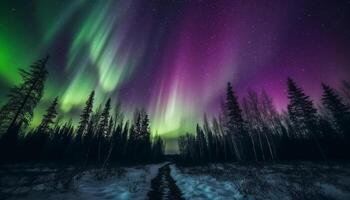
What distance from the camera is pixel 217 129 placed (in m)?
52.3

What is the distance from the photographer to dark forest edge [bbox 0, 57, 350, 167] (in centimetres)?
1941

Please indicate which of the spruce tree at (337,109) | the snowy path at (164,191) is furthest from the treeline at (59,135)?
the spruce tree at (337,109)

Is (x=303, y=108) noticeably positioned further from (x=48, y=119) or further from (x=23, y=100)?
(x=48, y=119)

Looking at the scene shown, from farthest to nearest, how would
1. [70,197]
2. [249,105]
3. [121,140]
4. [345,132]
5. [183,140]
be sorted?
[183,140] < [121,140] < [249,105] < [345,132] < [70,197]

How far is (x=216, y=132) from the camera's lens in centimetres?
5266

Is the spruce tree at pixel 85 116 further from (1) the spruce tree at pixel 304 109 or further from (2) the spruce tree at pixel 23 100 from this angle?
(1) the spruce tree at pixel 304 109

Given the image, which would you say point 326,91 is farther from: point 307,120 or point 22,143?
point 22,143

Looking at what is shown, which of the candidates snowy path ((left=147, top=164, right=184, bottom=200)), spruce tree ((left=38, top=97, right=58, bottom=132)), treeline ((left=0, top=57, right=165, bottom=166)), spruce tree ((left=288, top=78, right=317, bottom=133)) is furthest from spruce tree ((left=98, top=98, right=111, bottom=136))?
spruce tree ((left=288, top=78, right=317, bottom=133))

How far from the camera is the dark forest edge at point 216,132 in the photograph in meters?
19.4

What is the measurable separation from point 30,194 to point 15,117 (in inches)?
654

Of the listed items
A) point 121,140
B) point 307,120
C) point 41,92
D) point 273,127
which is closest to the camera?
point 41,92

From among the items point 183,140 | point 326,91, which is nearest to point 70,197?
point 326,91

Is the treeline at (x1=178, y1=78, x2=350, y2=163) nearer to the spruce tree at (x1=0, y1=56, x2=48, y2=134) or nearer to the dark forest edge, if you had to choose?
the dark forest edge

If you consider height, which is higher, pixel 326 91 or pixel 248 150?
pixel 326 91
